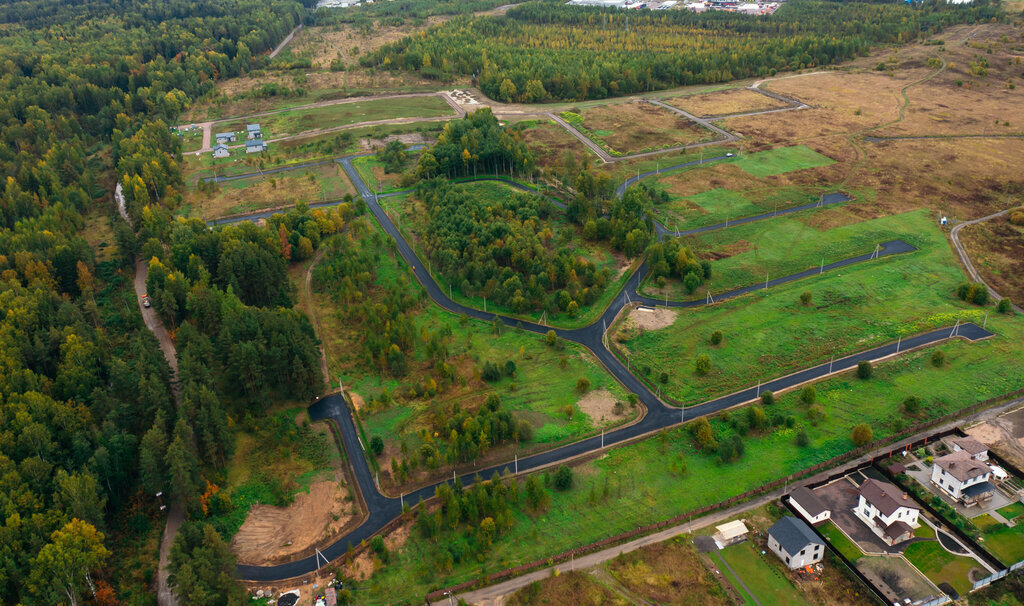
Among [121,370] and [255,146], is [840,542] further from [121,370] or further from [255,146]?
[255,146]

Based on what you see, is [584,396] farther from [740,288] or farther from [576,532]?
[740,288]

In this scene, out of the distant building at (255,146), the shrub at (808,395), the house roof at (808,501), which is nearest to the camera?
the house roof at (808,501)

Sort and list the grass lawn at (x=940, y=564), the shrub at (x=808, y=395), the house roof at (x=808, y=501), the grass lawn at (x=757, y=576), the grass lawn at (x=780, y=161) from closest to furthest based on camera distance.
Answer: the grass lawn at (x=757, y=576), the grass lawn at (x=940, y=564), the house roof at (x=808, y=501), the shrub at (x=808, y=395), the grass lawn at (x=780, y=161)

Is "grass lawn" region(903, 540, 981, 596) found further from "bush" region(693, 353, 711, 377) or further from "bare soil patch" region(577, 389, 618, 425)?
"bare soil patch" region(577, 389, 618, 425)

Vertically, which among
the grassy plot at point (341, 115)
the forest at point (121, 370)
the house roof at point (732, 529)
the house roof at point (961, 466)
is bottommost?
the house roof at point (732, 529)

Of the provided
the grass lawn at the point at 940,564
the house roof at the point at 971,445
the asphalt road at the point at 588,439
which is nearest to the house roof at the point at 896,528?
the grass lawn at the point at 940,564

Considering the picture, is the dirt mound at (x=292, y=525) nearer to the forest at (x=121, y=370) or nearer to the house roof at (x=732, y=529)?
the forest at (x=121, y=370)

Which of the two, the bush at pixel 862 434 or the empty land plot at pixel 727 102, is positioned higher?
the empty land plot at pixel 727 102
